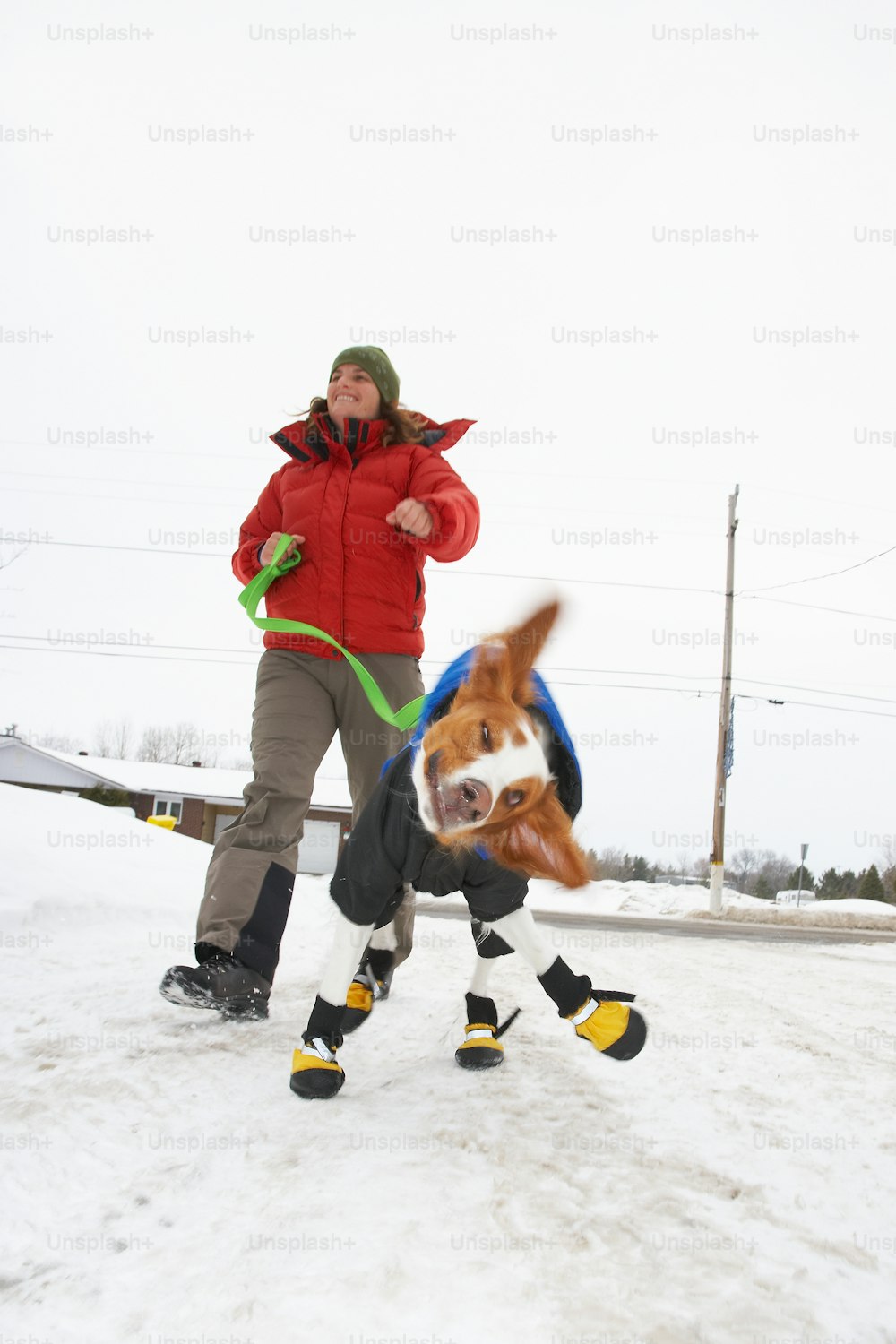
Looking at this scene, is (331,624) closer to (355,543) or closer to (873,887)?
(355,543)

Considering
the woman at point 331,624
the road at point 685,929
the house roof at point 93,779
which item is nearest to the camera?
the woman at point 331,624

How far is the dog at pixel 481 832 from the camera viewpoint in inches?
72.4

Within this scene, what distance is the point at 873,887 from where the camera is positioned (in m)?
38.4

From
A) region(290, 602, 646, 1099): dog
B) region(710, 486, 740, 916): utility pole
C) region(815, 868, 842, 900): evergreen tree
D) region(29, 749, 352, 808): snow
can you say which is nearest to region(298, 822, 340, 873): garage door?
region(29, 749, 352, 808): snow

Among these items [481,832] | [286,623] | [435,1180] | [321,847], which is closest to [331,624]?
[286,623]

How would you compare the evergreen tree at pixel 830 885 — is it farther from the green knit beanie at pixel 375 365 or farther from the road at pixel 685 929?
the green knit beanie at pixel 375 365

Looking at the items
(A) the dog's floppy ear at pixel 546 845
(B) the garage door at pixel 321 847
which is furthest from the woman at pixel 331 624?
(B) the garage door at pixel 321 847

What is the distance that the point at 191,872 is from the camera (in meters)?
5.73

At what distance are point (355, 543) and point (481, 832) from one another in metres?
1.31

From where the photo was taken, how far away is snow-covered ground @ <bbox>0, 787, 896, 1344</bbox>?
3.61 ft

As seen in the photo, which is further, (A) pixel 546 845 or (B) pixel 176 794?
(B) pixel 176 794

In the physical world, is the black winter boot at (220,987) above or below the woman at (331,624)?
below

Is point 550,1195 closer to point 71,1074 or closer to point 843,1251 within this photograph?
point 843,1251

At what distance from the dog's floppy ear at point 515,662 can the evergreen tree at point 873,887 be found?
137ft
